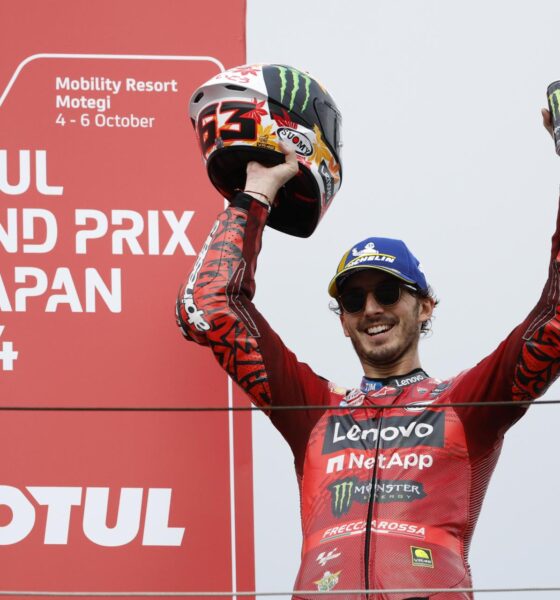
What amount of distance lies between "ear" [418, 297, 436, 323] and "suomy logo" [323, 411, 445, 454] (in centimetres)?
24

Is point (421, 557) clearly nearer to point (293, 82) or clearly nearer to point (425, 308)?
point (425, 308)

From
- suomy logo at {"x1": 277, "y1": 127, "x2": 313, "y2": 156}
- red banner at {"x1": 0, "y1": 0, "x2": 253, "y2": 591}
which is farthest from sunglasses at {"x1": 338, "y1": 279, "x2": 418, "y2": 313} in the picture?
red banner at {"x1": 0, "y1": 0, "x2": 253, "y2": 591}

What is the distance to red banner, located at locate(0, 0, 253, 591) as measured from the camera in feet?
9.46

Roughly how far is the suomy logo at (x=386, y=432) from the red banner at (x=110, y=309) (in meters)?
0.35

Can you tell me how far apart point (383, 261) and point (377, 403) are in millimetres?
242

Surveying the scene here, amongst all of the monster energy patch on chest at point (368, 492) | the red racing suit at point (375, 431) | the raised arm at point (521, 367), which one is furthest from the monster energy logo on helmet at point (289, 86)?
the monster energy patch on chest at point (368, 492)

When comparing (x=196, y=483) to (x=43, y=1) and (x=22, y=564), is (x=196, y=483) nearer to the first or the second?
(x=22, y=564)

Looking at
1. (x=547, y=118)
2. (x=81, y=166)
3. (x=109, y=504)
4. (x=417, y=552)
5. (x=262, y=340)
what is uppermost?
(x=81, y=166)

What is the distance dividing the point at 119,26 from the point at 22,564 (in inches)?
41.1

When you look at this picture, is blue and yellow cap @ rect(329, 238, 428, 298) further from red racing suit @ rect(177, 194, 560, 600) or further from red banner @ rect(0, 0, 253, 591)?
red banner @ rect(0, 0, 253, 591)

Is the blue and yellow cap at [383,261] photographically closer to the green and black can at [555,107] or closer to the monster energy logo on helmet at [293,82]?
the monster energy logo on helmet at [293,82]

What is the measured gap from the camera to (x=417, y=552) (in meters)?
2.43

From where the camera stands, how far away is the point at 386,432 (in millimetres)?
2586

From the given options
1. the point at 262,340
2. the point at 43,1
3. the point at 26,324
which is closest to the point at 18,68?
the point at 43,1
